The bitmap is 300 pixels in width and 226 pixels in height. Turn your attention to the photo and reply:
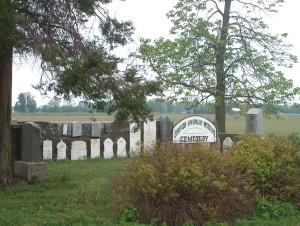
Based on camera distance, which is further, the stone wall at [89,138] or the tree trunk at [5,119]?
the stone wall at [89,138]

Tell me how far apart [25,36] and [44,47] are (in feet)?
1.48

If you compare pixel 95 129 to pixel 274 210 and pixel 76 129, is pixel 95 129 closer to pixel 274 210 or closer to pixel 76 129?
pixel 76 129

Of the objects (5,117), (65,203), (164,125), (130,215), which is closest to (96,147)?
(164,125)

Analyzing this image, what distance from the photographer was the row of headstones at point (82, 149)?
15.3 metres

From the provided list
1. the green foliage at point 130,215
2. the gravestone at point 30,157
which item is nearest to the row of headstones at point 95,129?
the gravestone at point 30,157

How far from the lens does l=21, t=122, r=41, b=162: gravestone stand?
10.8m

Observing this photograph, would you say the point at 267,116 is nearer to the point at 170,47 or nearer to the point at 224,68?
the point at 224,68

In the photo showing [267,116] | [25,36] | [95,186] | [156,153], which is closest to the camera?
[156,153]

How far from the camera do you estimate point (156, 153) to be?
315 inches

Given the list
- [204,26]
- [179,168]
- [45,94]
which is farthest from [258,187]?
[204,26]

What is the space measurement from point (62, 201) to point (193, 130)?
520 centimetres

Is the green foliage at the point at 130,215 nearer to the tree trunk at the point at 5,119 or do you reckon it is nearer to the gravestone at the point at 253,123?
the tree trunk at the point at 5,119

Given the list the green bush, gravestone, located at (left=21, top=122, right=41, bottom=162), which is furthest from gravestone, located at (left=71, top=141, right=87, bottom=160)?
the green bush

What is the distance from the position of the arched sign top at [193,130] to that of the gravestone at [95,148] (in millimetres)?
4173
